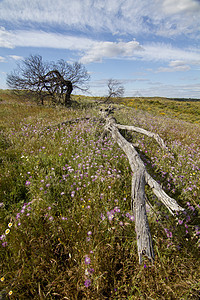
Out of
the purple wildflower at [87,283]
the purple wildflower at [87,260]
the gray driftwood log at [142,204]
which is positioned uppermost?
Result: the gray driftwood log at [142,204]

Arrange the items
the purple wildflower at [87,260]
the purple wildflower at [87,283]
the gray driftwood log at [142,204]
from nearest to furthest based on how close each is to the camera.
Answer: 1. the purple wildflower at [87,283]
2. the purple wildflower at [87,260]
3. the gray driftwood log at [142,204]

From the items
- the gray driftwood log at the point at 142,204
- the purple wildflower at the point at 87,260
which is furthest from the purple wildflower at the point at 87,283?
the gray driftwood log at the point at 142,204

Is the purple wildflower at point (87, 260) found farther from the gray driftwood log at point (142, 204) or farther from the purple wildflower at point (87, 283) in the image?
the gray driftwood log at point (142, 204)

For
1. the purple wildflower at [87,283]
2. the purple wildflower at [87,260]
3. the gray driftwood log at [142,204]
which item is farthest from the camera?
the gray driftwood log at [142,204]

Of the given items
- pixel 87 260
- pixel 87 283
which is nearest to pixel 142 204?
pixel 87 260

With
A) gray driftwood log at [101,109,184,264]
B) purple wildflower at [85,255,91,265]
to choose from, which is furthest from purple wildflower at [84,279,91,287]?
gray driftwood log at [101,109,184,264]

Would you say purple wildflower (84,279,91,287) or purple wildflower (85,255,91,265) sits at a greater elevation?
purple wildflower (85,255,91,265)

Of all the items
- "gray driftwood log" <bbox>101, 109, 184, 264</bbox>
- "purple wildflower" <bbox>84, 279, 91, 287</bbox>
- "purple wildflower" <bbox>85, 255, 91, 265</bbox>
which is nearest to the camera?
"purple wildflower" <bbox>84, 279, 91, 287</bbox>

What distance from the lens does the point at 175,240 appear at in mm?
2113

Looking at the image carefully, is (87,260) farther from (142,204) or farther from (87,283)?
(142,204)

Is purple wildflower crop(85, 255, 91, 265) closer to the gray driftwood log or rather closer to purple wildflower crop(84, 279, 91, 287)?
purple wildflower crop(84, 279, 91, 287)

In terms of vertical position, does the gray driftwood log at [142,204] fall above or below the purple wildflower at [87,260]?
above

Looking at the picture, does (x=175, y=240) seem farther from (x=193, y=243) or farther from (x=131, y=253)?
(x=131, y=253)

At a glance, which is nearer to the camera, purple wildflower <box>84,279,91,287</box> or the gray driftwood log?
purple wildflower <box>84,279,91,287</box>
